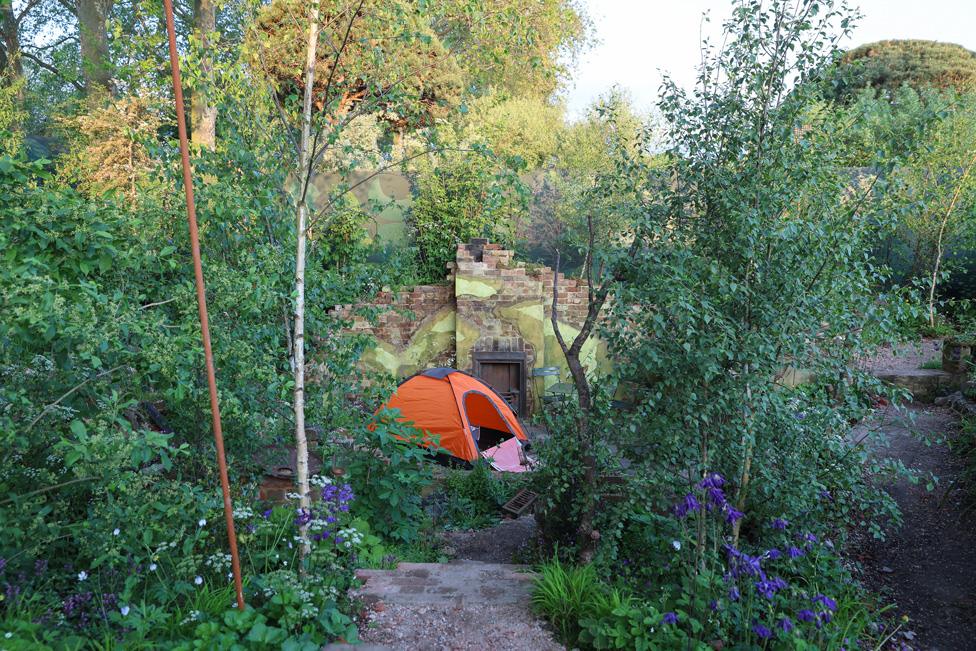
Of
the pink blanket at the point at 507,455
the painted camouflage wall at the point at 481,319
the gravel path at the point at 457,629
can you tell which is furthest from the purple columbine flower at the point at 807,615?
the painted camouflage wall at the point at 481,319

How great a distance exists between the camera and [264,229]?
4.56 metres

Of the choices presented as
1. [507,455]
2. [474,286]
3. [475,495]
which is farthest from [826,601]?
[474,286]

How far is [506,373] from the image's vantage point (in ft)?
35.2

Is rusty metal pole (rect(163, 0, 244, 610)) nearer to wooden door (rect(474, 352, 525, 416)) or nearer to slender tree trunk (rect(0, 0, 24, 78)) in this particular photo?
wooden door (rect(474, 352, 525, 416))

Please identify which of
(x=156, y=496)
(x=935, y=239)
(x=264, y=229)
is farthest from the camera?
(x=935, y=239)

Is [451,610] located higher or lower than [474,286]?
lower

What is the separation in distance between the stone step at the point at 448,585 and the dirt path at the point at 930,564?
7.93 ft

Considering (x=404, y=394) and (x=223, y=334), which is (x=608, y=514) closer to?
(x=223, y=334)

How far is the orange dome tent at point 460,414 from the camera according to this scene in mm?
8203

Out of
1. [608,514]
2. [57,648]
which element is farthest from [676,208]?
[57,648]

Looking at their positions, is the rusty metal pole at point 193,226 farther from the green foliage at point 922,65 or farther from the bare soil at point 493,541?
the green foliage at point 922,65

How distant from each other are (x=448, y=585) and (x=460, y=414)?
442 cm

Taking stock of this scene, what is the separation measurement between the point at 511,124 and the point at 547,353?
7.49m

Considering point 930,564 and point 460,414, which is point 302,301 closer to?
point 460,414
